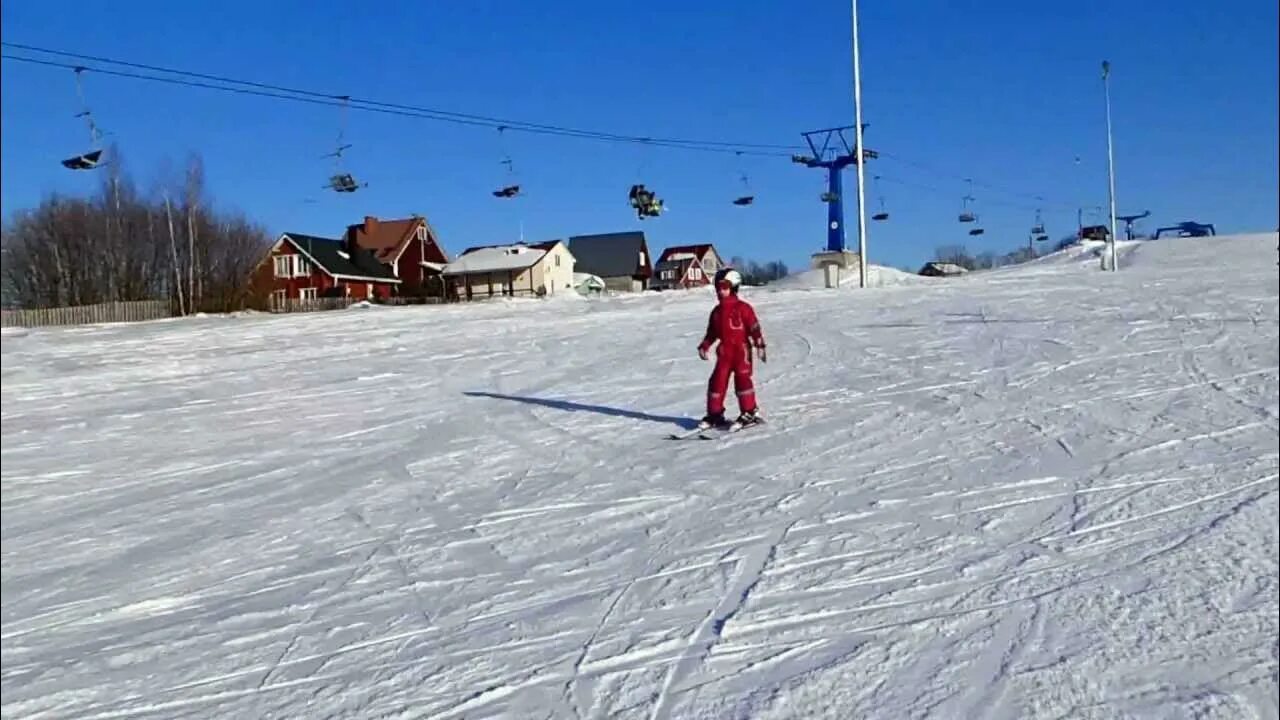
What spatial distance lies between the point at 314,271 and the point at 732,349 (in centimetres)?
3273

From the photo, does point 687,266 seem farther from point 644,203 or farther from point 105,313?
point 105,313

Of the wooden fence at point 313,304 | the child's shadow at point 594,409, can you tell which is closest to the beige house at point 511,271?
the wooden fence at point 313,304

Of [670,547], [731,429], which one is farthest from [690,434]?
[670,547]

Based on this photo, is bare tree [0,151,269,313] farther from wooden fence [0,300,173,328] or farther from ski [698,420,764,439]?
ski [698,420,764,439]

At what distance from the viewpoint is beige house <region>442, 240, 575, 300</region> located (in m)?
51.6

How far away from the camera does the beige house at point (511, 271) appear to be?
51562 millimetres

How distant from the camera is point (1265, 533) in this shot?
5328 millimetres

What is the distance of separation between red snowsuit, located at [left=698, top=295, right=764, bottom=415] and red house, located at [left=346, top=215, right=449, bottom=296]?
1142 inches

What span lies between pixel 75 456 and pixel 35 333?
11.7m

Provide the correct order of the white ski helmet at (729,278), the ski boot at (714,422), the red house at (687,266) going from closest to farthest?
the ski boot at (714,422), the white ski helmet at (729,278), the red house at (687,266)

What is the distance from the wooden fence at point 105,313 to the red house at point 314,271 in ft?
14.6

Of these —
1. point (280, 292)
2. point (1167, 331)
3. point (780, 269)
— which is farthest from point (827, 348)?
point (780, 269)

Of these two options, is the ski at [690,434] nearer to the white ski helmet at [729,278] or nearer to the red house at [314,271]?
the white ski helmet at [729,278]

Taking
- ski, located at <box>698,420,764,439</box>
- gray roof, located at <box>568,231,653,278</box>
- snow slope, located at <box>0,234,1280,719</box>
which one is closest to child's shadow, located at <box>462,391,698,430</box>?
snow slope, located at <box>0,234,1280,719</box>
